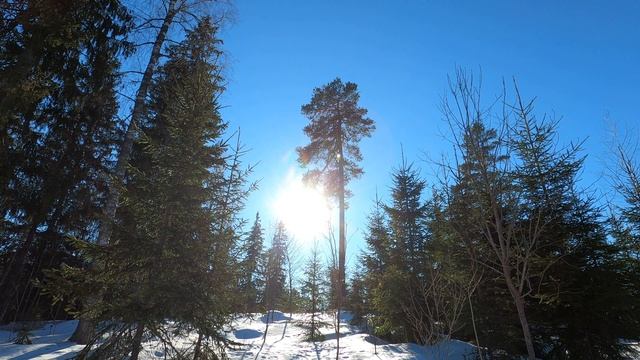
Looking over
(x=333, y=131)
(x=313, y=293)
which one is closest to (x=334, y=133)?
(x=333, y=131)

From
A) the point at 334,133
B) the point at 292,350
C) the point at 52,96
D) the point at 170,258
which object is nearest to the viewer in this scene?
the point at 170,258

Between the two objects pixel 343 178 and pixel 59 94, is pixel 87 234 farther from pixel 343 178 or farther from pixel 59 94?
pixel 343 178

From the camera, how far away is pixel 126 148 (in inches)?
382

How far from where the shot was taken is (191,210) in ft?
21.0

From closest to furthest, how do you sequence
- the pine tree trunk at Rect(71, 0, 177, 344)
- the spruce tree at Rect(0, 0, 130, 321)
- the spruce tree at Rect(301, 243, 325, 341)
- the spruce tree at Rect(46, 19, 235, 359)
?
1. the spruce tree at Rect(46, 19, 235, 359)
2. the spruce tree at Rect(0, 0, 130, 321)
3. the pine tree trunk at Rect(71, 0, 177, 344)
4. the spruce tree at Rect(301, 243, 325, 341)

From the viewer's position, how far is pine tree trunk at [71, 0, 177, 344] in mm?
8477

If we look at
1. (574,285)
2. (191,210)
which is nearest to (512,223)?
(191,210)

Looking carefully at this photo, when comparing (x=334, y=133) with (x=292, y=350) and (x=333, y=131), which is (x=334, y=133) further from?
(x=292, y=350)

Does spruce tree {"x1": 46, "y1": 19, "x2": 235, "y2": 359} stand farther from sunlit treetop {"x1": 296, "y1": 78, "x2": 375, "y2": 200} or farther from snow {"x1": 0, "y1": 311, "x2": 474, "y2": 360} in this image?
sunlit treetop {"x1": 296, "y1": 78, "x2": 375, "y2": 200}

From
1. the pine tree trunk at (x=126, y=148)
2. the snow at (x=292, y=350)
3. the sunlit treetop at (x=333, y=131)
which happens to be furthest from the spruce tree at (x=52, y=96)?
the sunlit treetop at (x=333, y=131)

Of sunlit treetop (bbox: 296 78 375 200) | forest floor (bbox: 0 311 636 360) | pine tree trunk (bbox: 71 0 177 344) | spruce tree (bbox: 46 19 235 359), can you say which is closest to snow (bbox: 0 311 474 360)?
forest floor (bbox: 0 311 636 360)

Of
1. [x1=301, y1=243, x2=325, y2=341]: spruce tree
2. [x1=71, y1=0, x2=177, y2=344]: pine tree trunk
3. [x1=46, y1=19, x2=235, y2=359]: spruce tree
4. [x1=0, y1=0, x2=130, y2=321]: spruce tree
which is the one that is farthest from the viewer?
[x1=301, y1=243, x2=325, y2=341]: spruce tree

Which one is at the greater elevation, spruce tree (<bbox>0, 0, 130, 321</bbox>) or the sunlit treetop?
the sunlit treetop

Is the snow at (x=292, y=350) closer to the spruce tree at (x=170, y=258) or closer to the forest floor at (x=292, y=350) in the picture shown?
the forest floor at (x=292, y=350)
